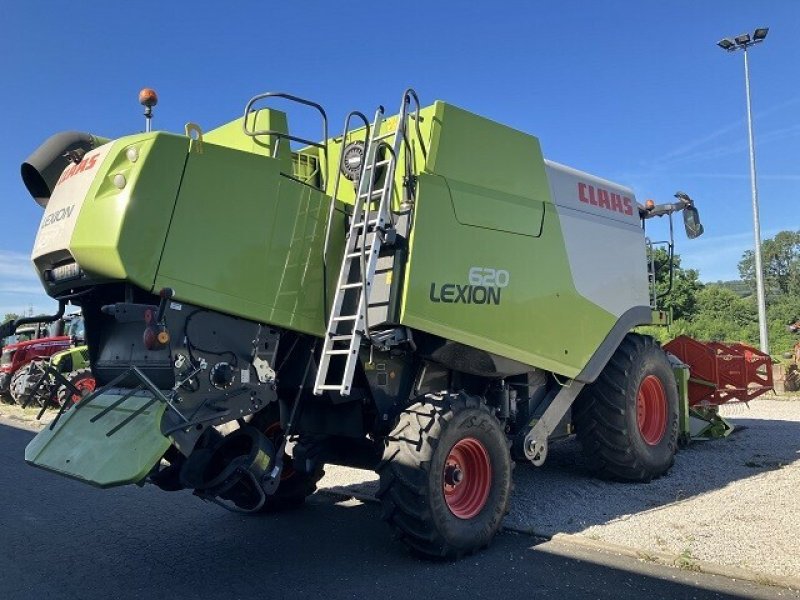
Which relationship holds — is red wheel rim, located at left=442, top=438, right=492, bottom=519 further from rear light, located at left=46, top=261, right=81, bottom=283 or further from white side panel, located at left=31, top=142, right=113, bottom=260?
white side panel, located at left=31, top=142, right=113, bottom=260

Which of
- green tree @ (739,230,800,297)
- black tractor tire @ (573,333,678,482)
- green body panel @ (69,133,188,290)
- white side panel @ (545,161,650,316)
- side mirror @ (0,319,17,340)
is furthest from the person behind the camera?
green tree @ (739,230,800,297)

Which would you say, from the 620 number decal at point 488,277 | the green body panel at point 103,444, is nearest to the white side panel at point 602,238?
the 620 number decal at point 488,277

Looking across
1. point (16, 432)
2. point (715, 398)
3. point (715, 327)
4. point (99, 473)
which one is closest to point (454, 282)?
point (99, 473)

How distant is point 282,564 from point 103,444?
1.60 m

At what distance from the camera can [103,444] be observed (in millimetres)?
4238

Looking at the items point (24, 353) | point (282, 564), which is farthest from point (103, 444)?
point (24, 353)

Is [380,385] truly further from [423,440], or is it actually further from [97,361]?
[97,361]

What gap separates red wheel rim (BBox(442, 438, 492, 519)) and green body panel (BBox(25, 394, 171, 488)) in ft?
6.96

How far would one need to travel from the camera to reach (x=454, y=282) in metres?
5.17

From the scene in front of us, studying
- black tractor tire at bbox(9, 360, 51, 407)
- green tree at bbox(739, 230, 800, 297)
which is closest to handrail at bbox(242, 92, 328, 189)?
black tractor tire at bbox(9, 360, 51, 407)

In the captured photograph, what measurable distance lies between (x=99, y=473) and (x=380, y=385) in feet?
6.80

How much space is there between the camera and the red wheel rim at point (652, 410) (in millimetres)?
7465

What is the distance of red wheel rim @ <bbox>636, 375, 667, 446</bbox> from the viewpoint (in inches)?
294

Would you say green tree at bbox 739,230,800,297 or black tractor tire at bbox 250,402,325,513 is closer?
black tractor tire at bbox 250,402,325,513
